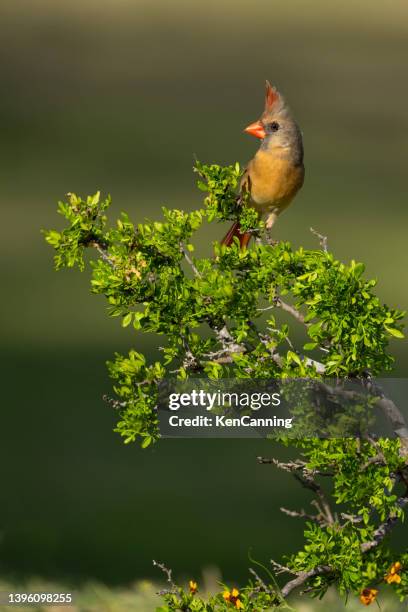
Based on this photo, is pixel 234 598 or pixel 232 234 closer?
pixel 234 598

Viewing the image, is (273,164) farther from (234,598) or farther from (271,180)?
(234,598)

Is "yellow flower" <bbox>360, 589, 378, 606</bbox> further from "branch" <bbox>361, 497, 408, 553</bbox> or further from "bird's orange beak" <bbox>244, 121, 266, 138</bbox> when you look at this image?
"bird's orange beak" <bbox>244, 121, 266, 138</bbox>

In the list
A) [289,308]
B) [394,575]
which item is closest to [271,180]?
[289,308]

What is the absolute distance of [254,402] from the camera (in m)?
3.25

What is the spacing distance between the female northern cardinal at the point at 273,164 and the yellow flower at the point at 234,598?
3.50 ft

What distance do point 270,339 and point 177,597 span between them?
0.84m

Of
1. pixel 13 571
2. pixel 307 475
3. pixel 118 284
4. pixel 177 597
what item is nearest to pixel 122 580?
pixel 13 571

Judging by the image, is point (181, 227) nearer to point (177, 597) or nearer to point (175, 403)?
point (175, 403)

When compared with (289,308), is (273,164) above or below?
above

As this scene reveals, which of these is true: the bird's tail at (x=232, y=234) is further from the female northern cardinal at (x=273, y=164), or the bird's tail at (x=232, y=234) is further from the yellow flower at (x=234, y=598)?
the yellow flower at (x=234, y=598)

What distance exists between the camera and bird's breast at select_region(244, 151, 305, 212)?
359 centimetres

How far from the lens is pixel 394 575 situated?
339 cm

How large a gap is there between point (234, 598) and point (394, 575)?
491 mm

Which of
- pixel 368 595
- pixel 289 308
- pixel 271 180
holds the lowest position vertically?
pixel 368 595
